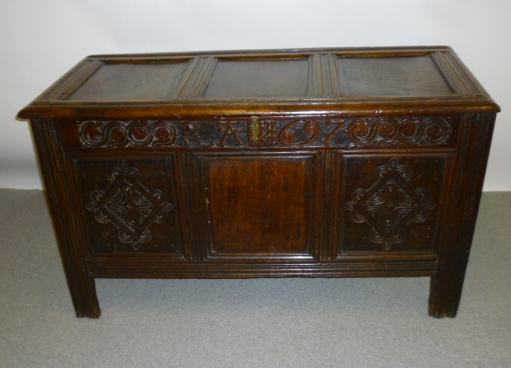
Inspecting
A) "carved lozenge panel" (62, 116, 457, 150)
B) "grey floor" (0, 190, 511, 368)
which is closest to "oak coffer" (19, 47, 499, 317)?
"carved lozenge panel" (62, 116, 457, 150)

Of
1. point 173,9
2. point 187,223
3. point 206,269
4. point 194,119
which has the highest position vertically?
point 173,9

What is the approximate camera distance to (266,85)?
1.73 metres

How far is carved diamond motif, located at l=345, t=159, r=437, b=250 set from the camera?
165cm

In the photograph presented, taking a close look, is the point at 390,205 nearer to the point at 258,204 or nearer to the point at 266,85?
the point at 258,204

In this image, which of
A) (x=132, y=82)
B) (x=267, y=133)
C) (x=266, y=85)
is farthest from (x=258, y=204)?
(x=132, y=82)

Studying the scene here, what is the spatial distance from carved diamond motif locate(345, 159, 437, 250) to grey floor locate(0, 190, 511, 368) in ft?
1.10

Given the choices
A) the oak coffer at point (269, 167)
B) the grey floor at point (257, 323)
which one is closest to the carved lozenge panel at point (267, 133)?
the oak coffer at point (269, 167)

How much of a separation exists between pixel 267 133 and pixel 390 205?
0.44 meters

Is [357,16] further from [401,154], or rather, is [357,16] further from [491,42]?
[401,154]

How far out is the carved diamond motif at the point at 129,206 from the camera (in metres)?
1.70

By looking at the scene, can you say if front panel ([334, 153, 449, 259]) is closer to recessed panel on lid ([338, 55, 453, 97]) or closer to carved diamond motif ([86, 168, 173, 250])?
recessed panel on lid ([338, 55, 453, 97])

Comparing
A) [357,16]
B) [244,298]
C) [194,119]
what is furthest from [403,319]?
[357,16]

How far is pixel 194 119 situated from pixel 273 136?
224 millimetres

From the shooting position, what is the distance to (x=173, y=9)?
85.9 inches
